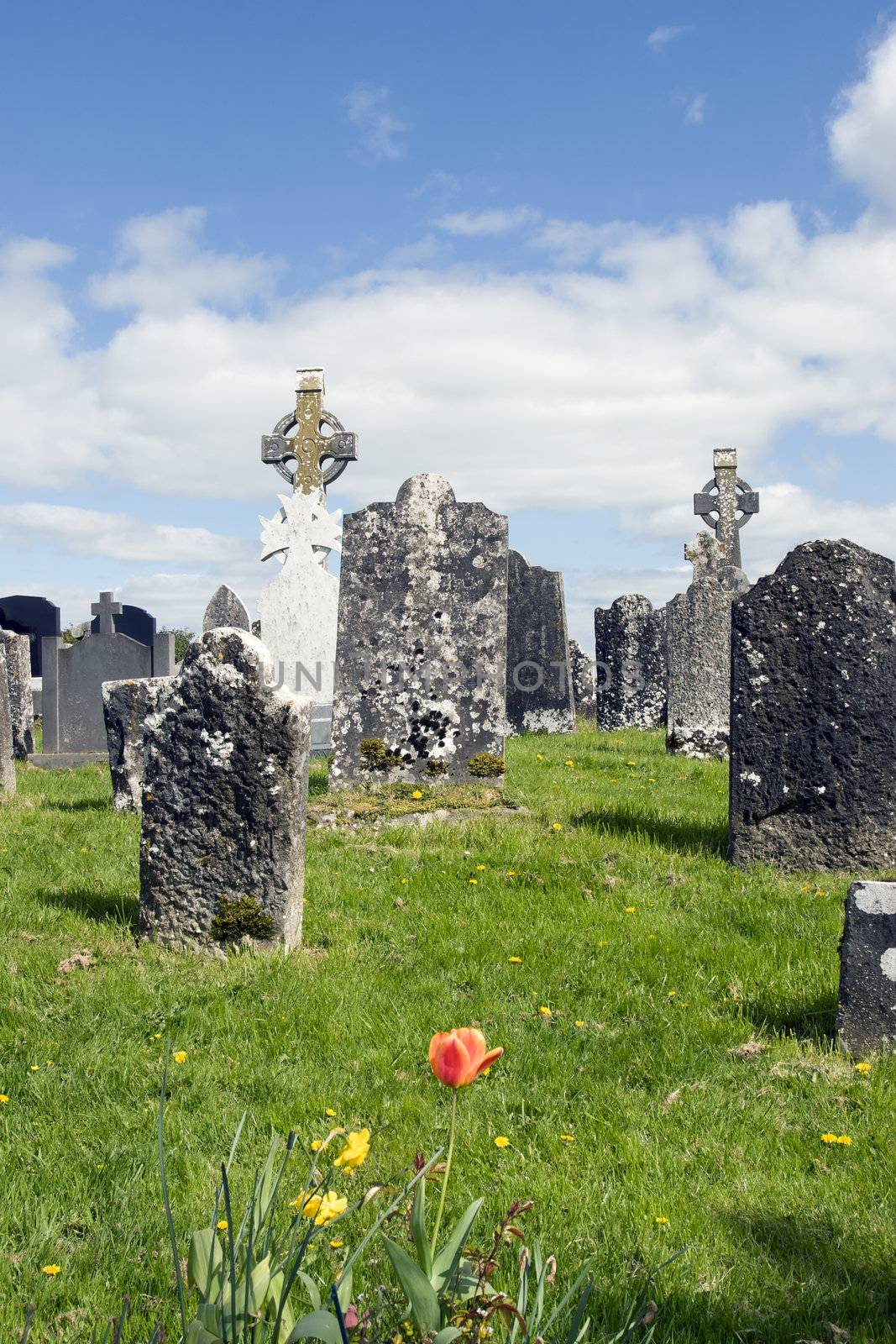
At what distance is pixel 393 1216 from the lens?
11.9 ft

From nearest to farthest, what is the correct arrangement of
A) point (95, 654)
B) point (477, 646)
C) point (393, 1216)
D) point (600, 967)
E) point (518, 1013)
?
point (393, 1216) < point (518, 1013) < point (600, 967) < point (477, 646) < point (95, 654)

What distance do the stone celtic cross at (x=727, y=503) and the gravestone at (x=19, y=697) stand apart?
12890 mm

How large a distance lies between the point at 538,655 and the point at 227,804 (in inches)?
437

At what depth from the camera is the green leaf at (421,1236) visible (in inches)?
87.4

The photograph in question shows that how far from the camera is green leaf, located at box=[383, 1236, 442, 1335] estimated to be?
216 centimetres

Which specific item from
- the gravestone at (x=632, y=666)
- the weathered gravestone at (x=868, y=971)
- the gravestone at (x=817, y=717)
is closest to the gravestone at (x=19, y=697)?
the gravestone at (x=632, y=666)

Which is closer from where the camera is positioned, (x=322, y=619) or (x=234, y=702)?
(x=234, y=702)

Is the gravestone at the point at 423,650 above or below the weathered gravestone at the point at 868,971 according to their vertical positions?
above

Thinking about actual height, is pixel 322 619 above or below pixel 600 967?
above

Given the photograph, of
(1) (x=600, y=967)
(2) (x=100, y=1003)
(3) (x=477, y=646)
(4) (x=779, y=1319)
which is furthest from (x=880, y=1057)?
(3) (x=477, y=646)

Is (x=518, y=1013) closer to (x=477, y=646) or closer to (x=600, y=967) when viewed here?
(x=600, y=967)

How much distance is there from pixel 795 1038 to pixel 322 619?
13601mm

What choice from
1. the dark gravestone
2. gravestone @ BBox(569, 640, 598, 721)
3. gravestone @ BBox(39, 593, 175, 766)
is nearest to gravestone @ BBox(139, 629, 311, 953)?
gravestone @ BBox(39, 593, 175, 766)

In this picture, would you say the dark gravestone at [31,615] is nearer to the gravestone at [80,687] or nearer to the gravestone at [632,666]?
the gravestone at [80,687]
